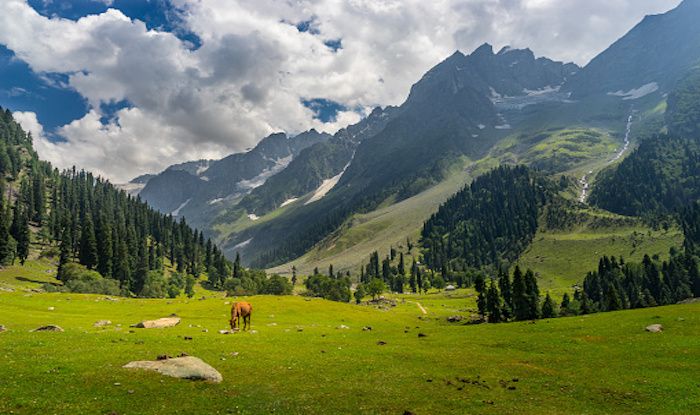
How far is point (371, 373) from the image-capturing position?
3198cm

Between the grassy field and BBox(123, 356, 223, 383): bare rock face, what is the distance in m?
0.79

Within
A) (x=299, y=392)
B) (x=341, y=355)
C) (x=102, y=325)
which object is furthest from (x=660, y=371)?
(x=102, y=325)

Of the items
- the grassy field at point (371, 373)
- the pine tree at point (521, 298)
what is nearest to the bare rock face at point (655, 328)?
the grassy field at point (371, 373)

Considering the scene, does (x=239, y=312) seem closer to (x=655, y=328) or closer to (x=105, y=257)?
(x=655, y=328)

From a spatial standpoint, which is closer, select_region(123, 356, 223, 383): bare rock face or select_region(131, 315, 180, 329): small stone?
select_region(123, 356, 223, 383): bare rock face

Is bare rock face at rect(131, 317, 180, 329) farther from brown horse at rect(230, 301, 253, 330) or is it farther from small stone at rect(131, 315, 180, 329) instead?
brown horse at rect(230, 301, 253, 330)

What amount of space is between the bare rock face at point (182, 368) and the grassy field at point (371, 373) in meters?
0.79

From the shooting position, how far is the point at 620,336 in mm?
46594

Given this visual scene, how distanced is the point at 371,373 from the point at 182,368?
45.3 feet

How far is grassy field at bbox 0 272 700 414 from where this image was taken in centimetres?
2392

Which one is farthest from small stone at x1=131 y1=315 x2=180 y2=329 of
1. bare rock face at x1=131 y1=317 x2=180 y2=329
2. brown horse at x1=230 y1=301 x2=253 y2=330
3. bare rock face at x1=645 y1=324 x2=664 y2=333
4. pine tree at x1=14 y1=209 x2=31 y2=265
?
pine tree at x1=14 y1=209 x2=31 y2=265

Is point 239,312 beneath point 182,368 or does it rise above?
above

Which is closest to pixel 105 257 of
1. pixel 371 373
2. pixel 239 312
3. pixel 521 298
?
pixel 239 312

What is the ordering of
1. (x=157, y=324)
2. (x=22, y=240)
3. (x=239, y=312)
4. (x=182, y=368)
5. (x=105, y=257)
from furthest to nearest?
(x=105, y=257), (x=22, y=240), (x=157, y=324), (x=239, y=312), (x=182, y=368)
